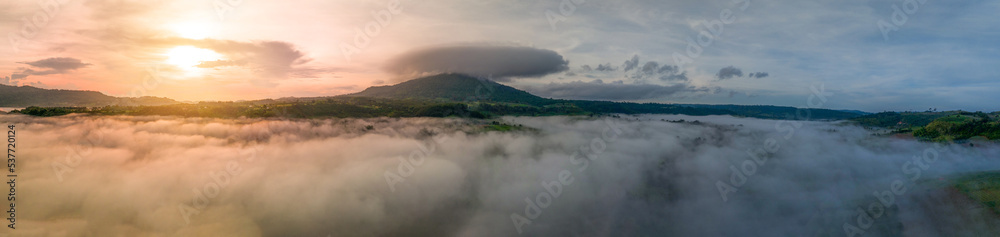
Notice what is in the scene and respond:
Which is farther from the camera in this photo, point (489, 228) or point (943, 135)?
point (943, 135)

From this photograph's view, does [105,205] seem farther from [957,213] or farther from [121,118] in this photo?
[957,213]

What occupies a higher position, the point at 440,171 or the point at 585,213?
the point at 440,171

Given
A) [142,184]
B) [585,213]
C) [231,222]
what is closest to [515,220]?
[585,213]

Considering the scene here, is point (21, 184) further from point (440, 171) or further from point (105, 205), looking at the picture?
point (440, 171)

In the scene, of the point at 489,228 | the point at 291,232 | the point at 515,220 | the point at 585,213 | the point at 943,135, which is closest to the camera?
the point at 291,232

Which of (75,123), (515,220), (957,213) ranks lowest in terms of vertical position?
(515,220)

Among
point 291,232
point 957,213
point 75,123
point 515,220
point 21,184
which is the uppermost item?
point 75,123

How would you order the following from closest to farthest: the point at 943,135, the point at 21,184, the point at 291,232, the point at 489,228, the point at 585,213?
1. the point at 21,184
2. the point at 291,232
3. the point at 489,228
4. the point at 585,213
5. the point at 943,135

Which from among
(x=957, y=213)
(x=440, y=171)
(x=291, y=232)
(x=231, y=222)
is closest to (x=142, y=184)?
(x=231, y=222)

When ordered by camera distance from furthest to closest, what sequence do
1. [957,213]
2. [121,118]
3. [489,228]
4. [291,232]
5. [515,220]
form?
[121,118] < [515,220] < [489,228] < [291,232] < [957,213]
